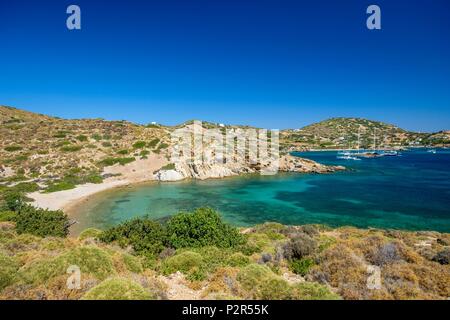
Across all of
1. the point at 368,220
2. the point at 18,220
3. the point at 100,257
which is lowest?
the point at 368,220

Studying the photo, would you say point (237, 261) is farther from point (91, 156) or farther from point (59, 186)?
point (91, 156)

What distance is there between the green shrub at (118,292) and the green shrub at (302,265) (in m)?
5.28

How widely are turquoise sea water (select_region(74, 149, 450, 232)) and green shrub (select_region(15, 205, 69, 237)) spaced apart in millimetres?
4425

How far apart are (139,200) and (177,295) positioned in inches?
1155

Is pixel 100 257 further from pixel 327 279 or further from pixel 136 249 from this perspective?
pixel 327 279

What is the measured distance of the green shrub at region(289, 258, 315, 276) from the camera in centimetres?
920

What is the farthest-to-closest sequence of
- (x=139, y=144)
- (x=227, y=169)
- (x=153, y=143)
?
1. (x=153, y=143)
2. (x=139, y=144)
3. (x=227, y=169)

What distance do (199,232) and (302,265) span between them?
5.22 metres

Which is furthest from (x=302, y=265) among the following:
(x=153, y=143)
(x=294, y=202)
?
(x=153, y=143)

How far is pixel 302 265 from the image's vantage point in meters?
9.52

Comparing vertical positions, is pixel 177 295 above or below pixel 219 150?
below

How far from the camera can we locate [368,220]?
2691 centimetres
